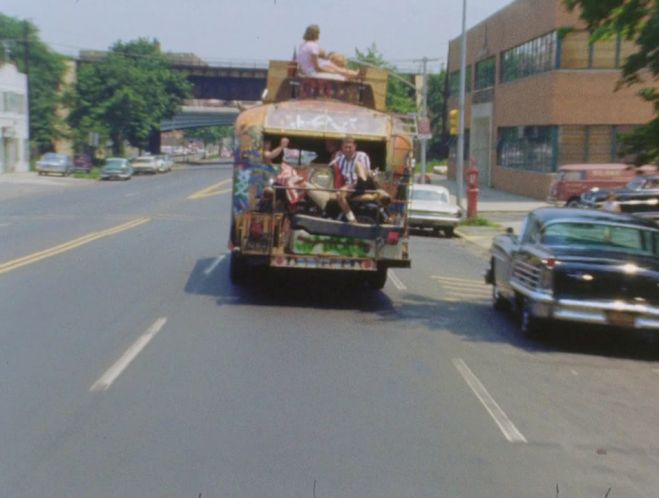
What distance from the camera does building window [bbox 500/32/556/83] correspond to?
4309 cm

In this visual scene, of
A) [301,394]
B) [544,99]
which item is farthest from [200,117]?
[301,394]

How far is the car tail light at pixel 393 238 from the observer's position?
14.0 metres

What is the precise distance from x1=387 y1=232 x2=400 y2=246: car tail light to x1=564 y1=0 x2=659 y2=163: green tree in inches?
126

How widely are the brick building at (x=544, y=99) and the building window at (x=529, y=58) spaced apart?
41mm

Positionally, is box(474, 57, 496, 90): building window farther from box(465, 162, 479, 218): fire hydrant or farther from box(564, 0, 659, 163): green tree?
box(564, 0, 659, 163): green tree

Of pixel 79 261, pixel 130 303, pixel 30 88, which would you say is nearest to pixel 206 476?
pixel 130 303

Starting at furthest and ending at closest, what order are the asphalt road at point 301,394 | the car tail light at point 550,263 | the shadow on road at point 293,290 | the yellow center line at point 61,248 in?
the yellow center line at point 61,248
the shadow on road at point 293,290
the car tail light at point 550,263
the asphalt road at point 301,394

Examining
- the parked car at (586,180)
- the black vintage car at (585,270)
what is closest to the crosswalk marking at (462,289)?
the black vintage car at (585,270)

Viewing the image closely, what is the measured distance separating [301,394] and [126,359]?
82.2 inches

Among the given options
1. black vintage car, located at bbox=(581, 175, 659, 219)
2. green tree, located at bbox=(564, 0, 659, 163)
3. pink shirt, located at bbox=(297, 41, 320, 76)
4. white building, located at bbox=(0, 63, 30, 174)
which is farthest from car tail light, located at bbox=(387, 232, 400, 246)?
white building, located at bbox=(0, 63, 30, 174)

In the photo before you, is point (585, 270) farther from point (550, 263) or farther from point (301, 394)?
point (301, 394)

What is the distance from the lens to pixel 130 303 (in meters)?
13.6

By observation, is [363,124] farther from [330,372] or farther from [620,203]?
[620,203]

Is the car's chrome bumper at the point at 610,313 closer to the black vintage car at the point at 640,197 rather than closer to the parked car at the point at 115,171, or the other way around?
the black vintage car at the point at 640,197
